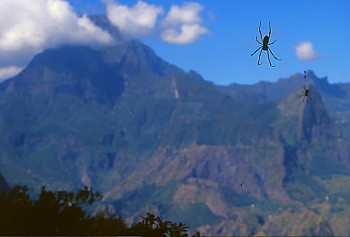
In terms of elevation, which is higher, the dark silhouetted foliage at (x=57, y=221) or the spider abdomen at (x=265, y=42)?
the spider abdomen at (x=265, y=42)

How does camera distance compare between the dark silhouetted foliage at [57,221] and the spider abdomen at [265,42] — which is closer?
the spider abdomen at [265,42]

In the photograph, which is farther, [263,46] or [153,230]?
[153,230]

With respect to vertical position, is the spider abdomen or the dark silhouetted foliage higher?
the spider abdomen

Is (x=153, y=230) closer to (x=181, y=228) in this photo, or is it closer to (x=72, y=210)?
(x=181, y=228)

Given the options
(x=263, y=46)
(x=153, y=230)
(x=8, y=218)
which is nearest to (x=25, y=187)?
(x=8, y=218)

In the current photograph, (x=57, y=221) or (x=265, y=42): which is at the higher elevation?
(x=265, y=42)

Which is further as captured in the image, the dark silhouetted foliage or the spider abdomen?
the dark silhouetted foliage

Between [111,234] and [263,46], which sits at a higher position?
[263,46]

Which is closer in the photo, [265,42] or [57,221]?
[265,42]
